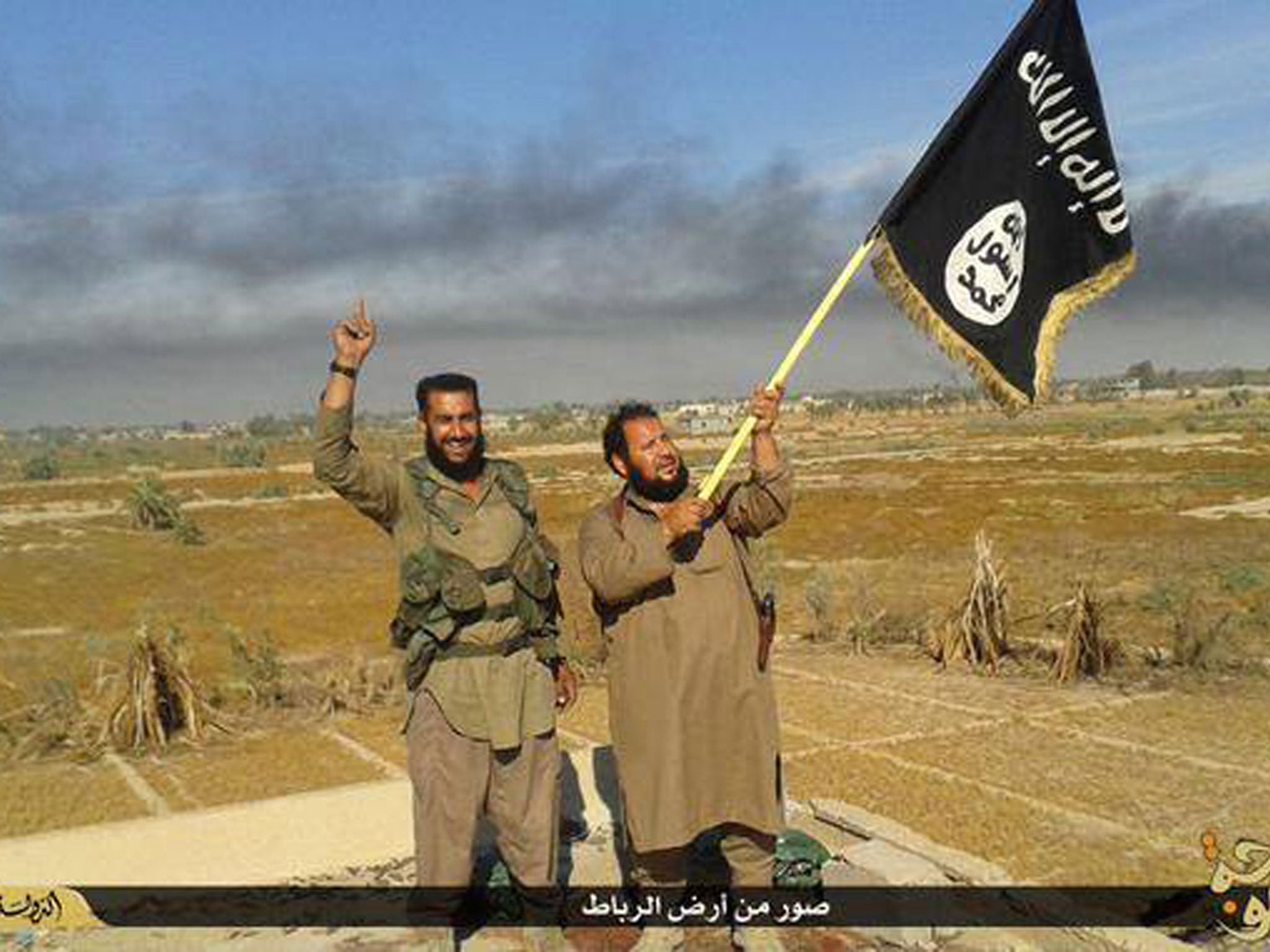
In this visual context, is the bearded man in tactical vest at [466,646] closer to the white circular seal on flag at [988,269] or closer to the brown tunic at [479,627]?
the brown tunic at [479,627]

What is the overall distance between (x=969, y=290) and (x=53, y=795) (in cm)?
608

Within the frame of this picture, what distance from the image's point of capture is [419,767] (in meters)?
3.85

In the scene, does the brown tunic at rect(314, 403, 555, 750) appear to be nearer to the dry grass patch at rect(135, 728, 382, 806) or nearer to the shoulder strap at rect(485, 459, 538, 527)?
the shoulder strap at rect(485, 459, 538, 527)

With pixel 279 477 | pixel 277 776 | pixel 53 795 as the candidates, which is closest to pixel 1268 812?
pixel 277 776

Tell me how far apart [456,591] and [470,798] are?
0.70 metres

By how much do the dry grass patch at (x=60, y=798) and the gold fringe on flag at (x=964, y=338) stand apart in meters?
5.15

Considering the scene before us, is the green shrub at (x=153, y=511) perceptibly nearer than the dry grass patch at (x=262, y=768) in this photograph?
No

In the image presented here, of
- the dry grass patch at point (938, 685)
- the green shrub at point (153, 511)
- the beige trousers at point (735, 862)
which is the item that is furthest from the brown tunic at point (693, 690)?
the green shrub at point (153, 511)

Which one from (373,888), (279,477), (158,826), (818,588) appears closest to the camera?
(373,888)

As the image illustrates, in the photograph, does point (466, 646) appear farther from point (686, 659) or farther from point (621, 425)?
point (621, 425)

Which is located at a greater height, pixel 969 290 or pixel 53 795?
pixel 969 290

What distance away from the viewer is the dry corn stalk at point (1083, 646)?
358 inches

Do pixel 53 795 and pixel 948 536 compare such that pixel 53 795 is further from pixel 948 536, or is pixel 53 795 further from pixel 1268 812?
pixel 948 536

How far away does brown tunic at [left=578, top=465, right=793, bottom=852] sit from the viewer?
3.67 meters
